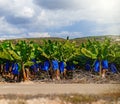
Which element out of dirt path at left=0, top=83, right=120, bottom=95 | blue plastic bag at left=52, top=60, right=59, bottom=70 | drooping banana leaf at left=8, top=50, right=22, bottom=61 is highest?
drooping banana leaf at left=8, top=50, right=22, bottom=61

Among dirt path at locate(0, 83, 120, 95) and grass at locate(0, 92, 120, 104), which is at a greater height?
dirt path at locate(0, 83, 120, 95)

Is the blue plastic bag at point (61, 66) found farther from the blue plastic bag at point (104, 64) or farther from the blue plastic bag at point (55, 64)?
the blue plastic bag at point (104, 64)

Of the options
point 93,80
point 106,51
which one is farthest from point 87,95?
point 106,51

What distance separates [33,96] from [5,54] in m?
4.73

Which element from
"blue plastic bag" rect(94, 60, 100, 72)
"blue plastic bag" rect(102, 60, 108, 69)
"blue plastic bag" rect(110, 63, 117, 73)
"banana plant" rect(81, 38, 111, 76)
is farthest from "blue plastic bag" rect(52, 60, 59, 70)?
"blue plastic bag" rect(110, 63, 117, 73)

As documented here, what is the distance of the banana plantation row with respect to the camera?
37.7 ft

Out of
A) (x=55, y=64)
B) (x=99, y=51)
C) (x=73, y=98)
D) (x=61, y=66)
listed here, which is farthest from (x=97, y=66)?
(x=73, y=98)

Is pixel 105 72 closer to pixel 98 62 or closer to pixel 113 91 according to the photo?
pixel 98 62

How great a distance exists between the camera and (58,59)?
38.0 ft

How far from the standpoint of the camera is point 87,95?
720 centimetres

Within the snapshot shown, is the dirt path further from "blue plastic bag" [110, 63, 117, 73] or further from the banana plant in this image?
"blue plastic bag" [110, 63, 117, 73]

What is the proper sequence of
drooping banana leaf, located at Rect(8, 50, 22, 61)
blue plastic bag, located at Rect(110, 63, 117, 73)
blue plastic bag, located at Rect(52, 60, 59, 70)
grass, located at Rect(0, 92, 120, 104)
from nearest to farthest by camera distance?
grass, located at Rect(0, 92, 120, 104)
drooping banana leaf, located at Rect(8, 50, 22, 61)
blue plastic bag, located at Rect(52, 60, 59, 70)
blue plastic bag, located at Rect(110, 63, 117, 73)

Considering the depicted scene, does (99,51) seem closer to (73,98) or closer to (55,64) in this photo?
(55,64)

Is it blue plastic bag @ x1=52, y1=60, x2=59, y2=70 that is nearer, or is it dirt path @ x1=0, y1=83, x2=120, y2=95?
dirt path @ x1=0, y1=83, x2=120, y2=95
